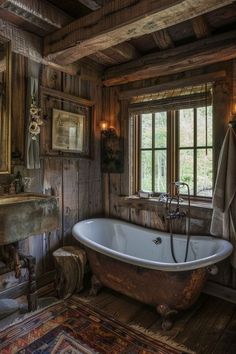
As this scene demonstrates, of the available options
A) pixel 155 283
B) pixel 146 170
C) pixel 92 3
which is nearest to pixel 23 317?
pixel 155 283

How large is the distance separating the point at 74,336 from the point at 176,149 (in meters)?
2.04

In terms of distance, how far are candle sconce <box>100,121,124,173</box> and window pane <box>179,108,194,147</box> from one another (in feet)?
2.49

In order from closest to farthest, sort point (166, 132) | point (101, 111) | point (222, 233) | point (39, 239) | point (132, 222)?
1. point (222, 233)
2. point (39, 239)
3. point (166, 132)
4. point (132, 222)
5. point (101, 111)

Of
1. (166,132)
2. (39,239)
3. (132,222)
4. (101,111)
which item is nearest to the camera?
(39,239)

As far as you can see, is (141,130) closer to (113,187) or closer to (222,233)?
(113,187)

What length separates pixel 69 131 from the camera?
2844mm

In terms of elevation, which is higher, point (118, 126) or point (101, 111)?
point (101, 111)

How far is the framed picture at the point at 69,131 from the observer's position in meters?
2.70

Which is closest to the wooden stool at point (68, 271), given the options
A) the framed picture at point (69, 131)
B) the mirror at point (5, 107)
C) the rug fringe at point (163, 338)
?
the rug fringe at point (163, 338)

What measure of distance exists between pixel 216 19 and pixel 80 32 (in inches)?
46.8

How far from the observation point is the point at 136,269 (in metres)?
2.05

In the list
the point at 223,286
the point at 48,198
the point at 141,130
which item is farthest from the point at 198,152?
the point at 48,198

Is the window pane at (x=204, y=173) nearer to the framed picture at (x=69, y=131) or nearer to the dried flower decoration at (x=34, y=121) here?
the framed picture at (x=69, y=131)

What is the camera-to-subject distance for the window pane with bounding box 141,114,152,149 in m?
3.03
